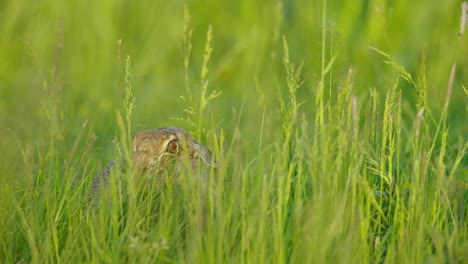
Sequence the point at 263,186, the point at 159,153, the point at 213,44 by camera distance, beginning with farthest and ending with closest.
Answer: the point at 213,44, the point at 159,153, the point at 263,186

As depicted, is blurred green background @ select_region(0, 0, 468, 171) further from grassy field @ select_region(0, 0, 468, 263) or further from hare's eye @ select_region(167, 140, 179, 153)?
hare's eye @ select_region(167, 140, 179, 153)

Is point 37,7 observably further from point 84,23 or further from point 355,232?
point 355,232

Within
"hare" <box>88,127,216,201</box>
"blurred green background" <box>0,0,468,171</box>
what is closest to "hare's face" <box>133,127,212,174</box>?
"hare" <box>88,127,216,201</box>

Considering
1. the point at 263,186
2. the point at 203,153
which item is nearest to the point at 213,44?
the point at 203,153

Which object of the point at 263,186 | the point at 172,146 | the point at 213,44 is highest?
the point at 213,44

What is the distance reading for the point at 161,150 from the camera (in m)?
4.01

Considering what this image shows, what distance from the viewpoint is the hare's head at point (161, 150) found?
13.0 ft

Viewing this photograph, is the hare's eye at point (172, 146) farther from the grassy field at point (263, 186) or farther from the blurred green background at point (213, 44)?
the blurred green background at point (213, 44)

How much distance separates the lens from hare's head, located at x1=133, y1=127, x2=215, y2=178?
156 inches

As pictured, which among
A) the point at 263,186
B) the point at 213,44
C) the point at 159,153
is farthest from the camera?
the point at 213,44

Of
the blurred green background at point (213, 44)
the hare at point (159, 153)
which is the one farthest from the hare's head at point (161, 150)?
the blurred green background at point (213, 44)

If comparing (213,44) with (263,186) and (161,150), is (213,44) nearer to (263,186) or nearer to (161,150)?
(161,150)

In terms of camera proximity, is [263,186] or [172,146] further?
[172,146]

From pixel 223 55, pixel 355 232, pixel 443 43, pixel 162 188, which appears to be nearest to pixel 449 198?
pixel 355 232
